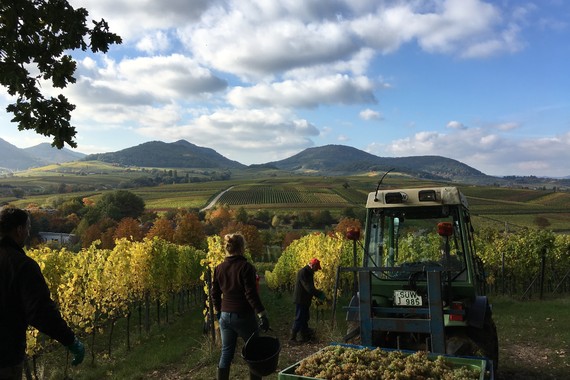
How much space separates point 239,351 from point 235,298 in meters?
4.80

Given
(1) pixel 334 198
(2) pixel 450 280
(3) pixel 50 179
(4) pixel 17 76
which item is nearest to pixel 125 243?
(4) pixel 17 76

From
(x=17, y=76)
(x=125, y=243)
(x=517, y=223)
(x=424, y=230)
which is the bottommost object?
(x=517, y=223)

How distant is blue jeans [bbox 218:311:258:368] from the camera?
17.3 feet

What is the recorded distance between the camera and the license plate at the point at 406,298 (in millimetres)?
5414

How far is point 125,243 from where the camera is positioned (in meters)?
14.7

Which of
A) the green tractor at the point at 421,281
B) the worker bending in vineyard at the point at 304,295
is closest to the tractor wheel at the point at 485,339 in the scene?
the green tractor at the point at 421,281

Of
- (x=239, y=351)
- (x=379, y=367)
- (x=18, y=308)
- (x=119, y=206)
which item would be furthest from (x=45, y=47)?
(x=119, y=206)

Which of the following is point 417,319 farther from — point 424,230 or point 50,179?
point 50,179

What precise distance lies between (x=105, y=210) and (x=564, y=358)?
7765cm

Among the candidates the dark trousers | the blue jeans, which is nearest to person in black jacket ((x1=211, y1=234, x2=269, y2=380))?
the blue jeans

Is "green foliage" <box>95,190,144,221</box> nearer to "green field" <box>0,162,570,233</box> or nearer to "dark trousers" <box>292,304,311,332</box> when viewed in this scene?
"green field" <box>0,162,570,233</box>

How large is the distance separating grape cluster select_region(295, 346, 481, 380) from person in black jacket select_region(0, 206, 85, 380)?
2194 millimetres

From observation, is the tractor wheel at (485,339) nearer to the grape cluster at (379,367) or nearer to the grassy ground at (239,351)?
the grape cluster at (379,367)

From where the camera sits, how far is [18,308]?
326 centimetres
